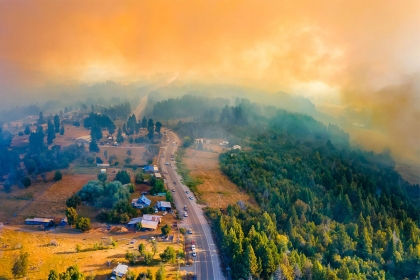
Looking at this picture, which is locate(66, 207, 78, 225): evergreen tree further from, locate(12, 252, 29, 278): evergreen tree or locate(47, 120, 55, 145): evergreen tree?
locate(47, 120, 55, 145): evergreen tree

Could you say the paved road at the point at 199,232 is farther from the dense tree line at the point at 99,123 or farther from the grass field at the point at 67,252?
the dense tree line at the point at 99,123

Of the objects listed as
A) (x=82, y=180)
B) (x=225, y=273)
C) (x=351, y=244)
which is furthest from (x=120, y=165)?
(x=351, y=244)

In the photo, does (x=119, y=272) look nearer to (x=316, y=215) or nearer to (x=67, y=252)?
(x=67, y=252)

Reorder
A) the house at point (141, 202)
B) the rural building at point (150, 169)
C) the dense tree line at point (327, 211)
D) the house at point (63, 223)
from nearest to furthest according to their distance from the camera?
1. the dense tree line at point (327, 211)
2. the house at point (63, 223)
3. the house at point (141, 202)
4. the rural building at point (150, 169)

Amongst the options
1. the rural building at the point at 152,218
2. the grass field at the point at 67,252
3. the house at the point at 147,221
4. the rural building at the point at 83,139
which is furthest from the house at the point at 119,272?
the rural building at the point at 83,139

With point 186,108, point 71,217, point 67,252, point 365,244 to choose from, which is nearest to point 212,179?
point 71,217

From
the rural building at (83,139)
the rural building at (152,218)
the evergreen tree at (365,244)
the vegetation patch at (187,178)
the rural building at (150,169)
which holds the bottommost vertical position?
the evergreen tree at (365,244)

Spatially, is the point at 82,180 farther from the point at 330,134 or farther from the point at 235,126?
the point at 330,134
